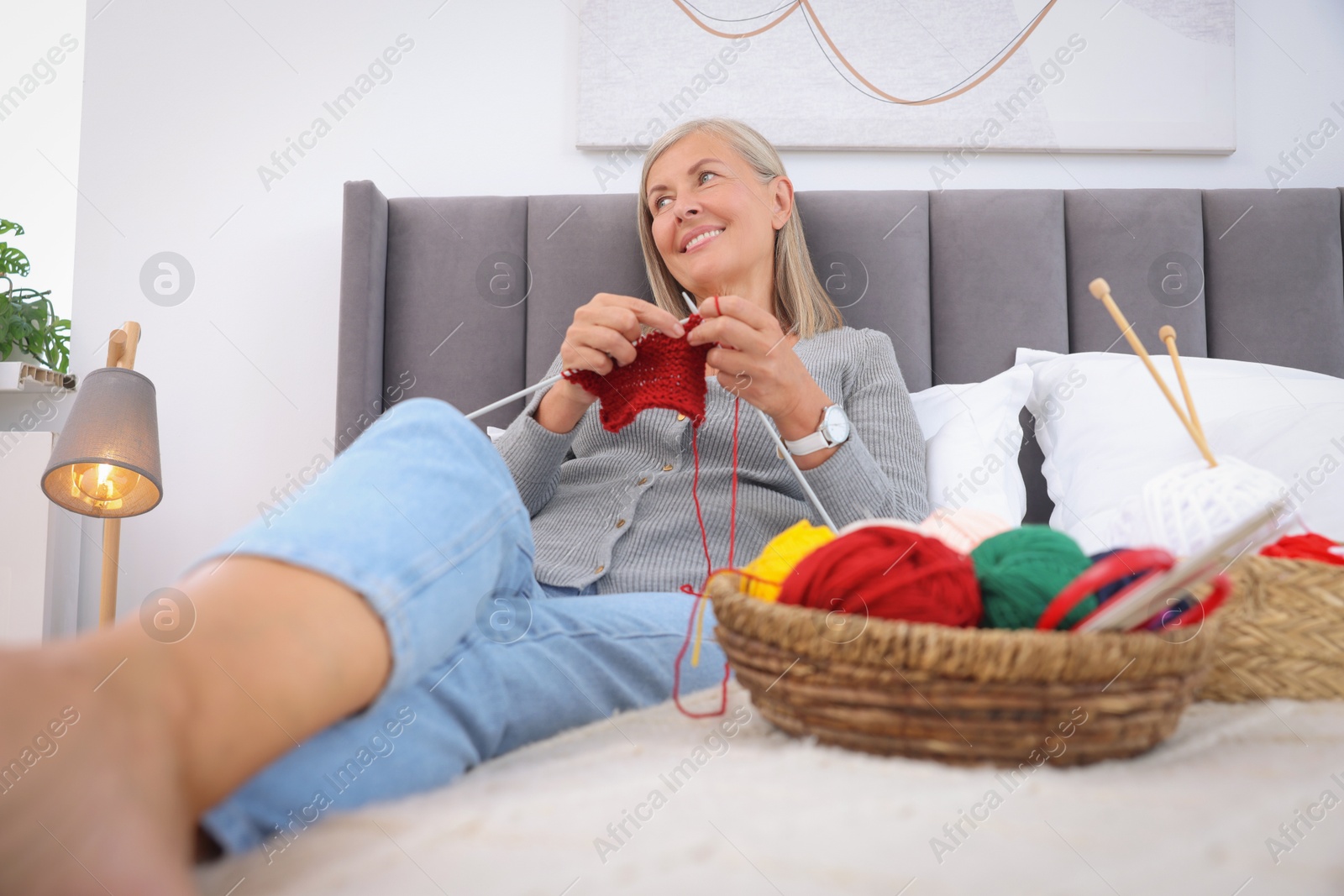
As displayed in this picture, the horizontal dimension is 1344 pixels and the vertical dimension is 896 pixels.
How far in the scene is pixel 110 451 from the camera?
122 centimetres

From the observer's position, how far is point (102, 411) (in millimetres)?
1235

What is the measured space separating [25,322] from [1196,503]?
1.80 m

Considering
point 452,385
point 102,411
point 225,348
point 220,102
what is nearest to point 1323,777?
point 452,385

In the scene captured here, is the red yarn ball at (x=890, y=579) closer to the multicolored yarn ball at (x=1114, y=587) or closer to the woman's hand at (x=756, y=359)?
the multicolored yarn ball at (x=1114, y=587)

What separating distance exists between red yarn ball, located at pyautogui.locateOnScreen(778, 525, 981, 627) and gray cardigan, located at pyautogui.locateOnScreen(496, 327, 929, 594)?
1.41ft

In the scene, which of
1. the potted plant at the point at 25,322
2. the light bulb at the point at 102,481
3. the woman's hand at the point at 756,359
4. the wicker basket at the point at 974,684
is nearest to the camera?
the wicker basket at the point at 974,684

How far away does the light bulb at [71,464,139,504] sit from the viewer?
1.29 meters

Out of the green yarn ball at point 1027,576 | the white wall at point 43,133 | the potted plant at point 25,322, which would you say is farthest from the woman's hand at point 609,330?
the white wall at point 43,133

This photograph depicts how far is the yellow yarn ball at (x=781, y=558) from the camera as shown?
22.3 inches

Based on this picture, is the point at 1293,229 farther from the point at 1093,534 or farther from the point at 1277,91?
the point at 1093,534

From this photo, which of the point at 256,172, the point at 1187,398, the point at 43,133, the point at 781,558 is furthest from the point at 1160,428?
the point at 43,133

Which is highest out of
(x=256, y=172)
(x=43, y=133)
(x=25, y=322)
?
(x=43, y=133)

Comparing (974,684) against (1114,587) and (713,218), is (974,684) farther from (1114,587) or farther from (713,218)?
(713,218)

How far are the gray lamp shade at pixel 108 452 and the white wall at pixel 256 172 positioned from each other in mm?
308
